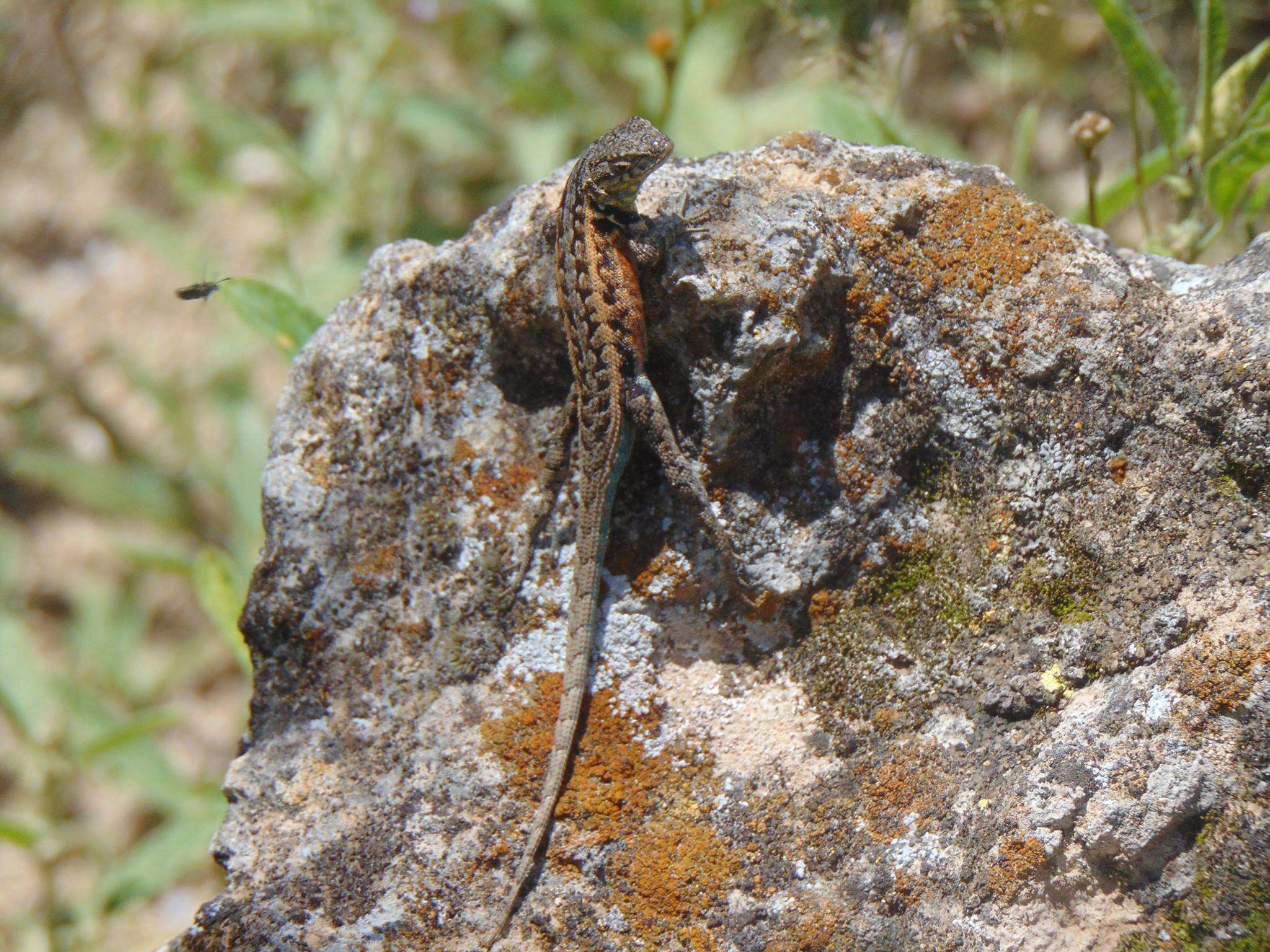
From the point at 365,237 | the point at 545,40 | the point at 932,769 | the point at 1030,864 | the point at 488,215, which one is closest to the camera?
the point at 1030,864

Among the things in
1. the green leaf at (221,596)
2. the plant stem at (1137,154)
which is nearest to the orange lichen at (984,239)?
the plant stem at (1137,154)

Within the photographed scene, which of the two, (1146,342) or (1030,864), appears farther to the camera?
(1146,342)

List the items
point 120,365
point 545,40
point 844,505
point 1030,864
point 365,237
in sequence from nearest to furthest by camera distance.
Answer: point 1030,864, point 844,505, point 365,237, point 545,40, point 120,365

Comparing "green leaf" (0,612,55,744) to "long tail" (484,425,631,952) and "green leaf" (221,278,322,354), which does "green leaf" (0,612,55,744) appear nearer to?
"green leaf" (221,278,322,354)

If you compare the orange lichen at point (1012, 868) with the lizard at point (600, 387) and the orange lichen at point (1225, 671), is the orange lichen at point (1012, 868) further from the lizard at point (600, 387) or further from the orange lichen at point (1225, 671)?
the lizard at point (600, 387)

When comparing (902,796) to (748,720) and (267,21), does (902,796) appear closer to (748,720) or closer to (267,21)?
(748,720)

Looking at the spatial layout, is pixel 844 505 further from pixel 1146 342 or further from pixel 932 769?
pixel 1146 342

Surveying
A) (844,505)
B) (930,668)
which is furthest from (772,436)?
(930,668)
